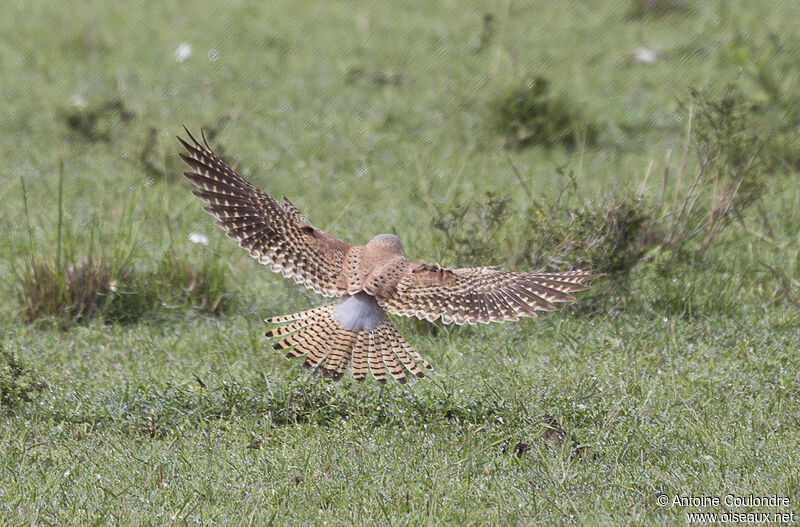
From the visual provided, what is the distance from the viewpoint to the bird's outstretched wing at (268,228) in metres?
5.32

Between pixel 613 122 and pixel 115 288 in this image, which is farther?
pixel 613 122

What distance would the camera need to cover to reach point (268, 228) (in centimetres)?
545

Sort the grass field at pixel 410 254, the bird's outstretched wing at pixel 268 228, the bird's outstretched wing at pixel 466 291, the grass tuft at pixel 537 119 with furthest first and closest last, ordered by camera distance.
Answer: the grass tuft at pixel 537 119
the bird's outstretched wing at pixel 268 228
the bird's outstretched wing at pixel 466 291
the grass field at pixel 410 254

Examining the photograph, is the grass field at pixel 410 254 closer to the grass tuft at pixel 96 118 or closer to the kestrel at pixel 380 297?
the grass tuft at pixel 96 118

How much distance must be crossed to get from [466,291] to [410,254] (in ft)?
6.30

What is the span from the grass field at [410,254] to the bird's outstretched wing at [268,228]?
1.79ft

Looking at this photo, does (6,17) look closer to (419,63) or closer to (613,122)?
(419,63)

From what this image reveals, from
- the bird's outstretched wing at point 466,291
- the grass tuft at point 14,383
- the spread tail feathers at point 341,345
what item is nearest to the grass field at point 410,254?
the grass tuft at point 14,383

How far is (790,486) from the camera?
4.24 metres

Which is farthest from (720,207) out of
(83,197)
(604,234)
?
(83,197)

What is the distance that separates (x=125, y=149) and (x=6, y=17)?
3774mm

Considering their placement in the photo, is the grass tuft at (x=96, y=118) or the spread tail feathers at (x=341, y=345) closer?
the spread tail feathers at (x=341, y=345)

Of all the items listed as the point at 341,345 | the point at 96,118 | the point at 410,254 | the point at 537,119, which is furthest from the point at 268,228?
the point at 96,118

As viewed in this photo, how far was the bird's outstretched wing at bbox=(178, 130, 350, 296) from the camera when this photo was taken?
5.32 m
